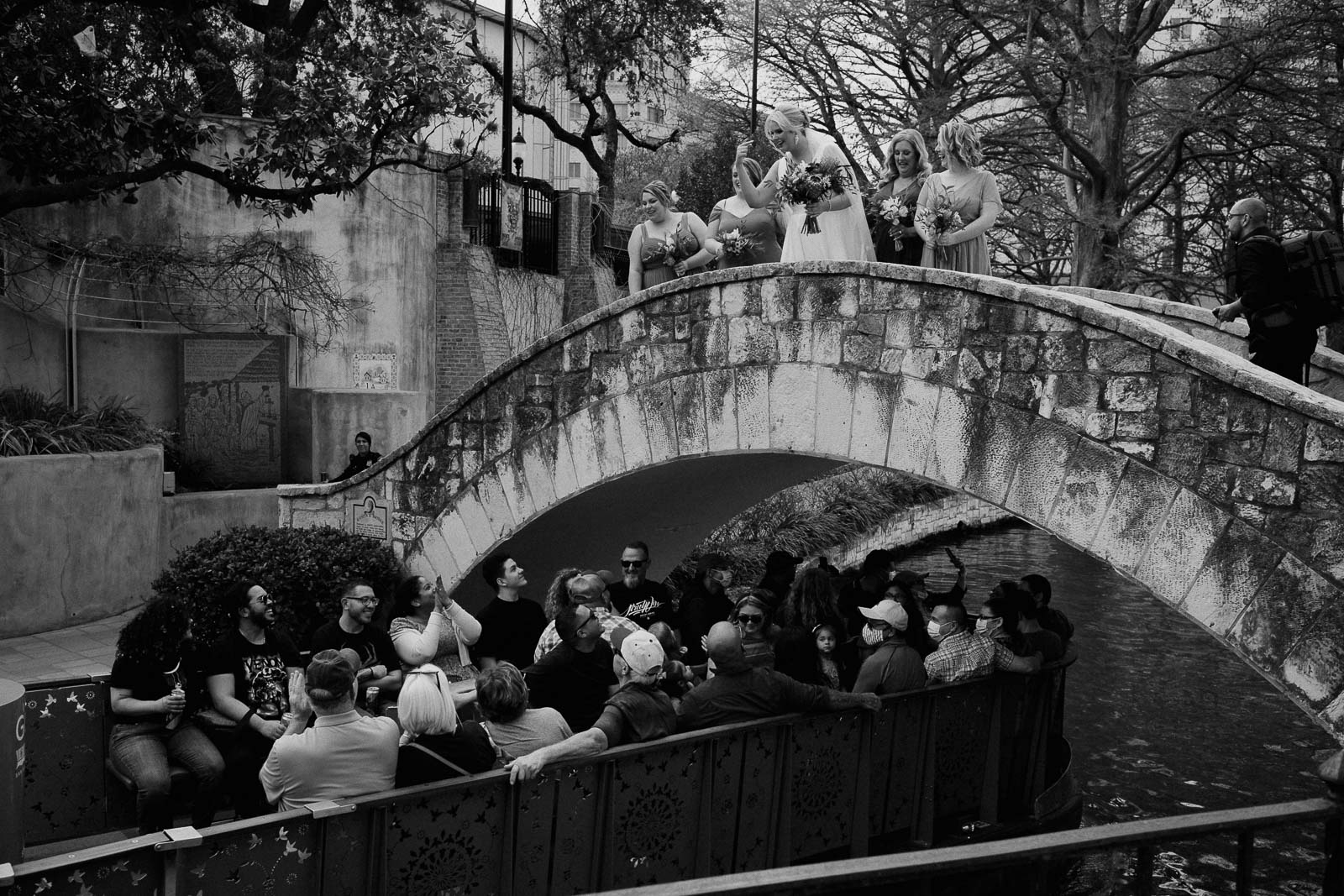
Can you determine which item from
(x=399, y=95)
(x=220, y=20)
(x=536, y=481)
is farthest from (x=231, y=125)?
(x=536, y=481)

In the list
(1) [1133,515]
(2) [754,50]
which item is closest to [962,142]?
(1) [1133,515]

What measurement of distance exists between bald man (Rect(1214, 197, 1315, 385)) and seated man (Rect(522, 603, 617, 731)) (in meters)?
3.91

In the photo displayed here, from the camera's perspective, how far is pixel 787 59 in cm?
2348

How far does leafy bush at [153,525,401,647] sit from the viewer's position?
8977 mm

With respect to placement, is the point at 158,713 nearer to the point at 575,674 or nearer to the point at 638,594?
the point at 575,674

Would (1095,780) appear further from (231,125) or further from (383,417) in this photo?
(231,125)

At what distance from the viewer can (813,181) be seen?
8.12 meters

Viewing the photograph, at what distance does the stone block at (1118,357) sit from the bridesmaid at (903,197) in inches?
85.0

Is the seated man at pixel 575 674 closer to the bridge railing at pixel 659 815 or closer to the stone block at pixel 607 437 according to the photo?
the bridge railing at pixel 659 815

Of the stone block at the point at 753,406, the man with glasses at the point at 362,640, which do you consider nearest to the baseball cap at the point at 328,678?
the man with glasses at the point at 362,640

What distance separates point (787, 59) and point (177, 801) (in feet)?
64.5

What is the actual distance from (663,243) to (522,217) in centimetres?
1187

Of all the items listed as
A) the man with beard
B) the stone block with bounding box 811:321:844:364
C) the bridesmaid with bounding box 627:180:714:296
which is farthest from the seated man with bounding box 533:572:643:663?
the bridesmaid with bounding box 627:180:714:296

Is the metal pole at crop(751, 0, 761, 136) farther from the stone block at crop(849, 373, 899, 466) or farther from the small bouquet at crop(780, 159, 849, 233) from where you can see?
the stone block at crop(849, 373, 899, 466)
